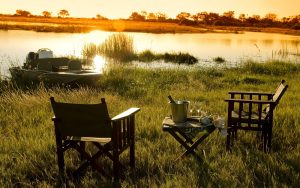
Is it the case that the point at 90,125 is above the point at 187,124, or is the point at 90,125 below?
above

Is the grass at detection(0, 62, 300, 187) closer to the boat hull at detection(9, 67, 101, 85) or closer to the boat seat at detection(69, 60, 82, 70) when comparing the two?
the boat hull at detection(9, 67, 101, 85)

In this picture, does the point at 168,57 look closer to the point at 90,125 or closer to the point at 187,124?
the point at 187,124

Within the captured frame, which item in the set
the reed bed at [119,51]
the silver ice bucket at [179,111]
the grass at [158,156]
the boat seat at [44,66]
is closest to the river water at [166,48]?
the reed bed at [119,51]

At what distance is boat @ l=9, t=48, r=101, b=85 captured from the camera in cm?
1327

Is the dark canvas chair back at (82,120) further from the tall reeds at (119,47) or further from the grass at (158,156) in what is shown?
the tall reeds at (119,47)

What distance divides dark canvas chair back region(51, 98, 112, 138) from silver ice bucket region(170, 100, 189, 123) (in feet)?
3.82

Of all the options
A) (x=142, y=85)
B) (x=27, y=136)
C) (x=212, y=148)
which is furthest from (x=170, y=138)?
(x=142, y=85)

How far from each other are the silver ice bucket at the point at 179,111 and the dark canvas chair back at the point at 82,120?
3.82 feet

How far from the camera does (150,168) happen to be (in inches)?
189

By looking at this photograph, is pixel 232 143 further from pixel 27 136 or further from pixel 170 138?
pixel 27 136

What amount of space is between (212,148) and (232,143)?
565 mm

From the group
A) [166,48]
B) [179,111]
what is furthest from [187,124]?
[166,48]

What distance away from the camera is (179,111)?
5.02 metres

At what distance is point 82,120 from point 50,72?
9.73 metres
